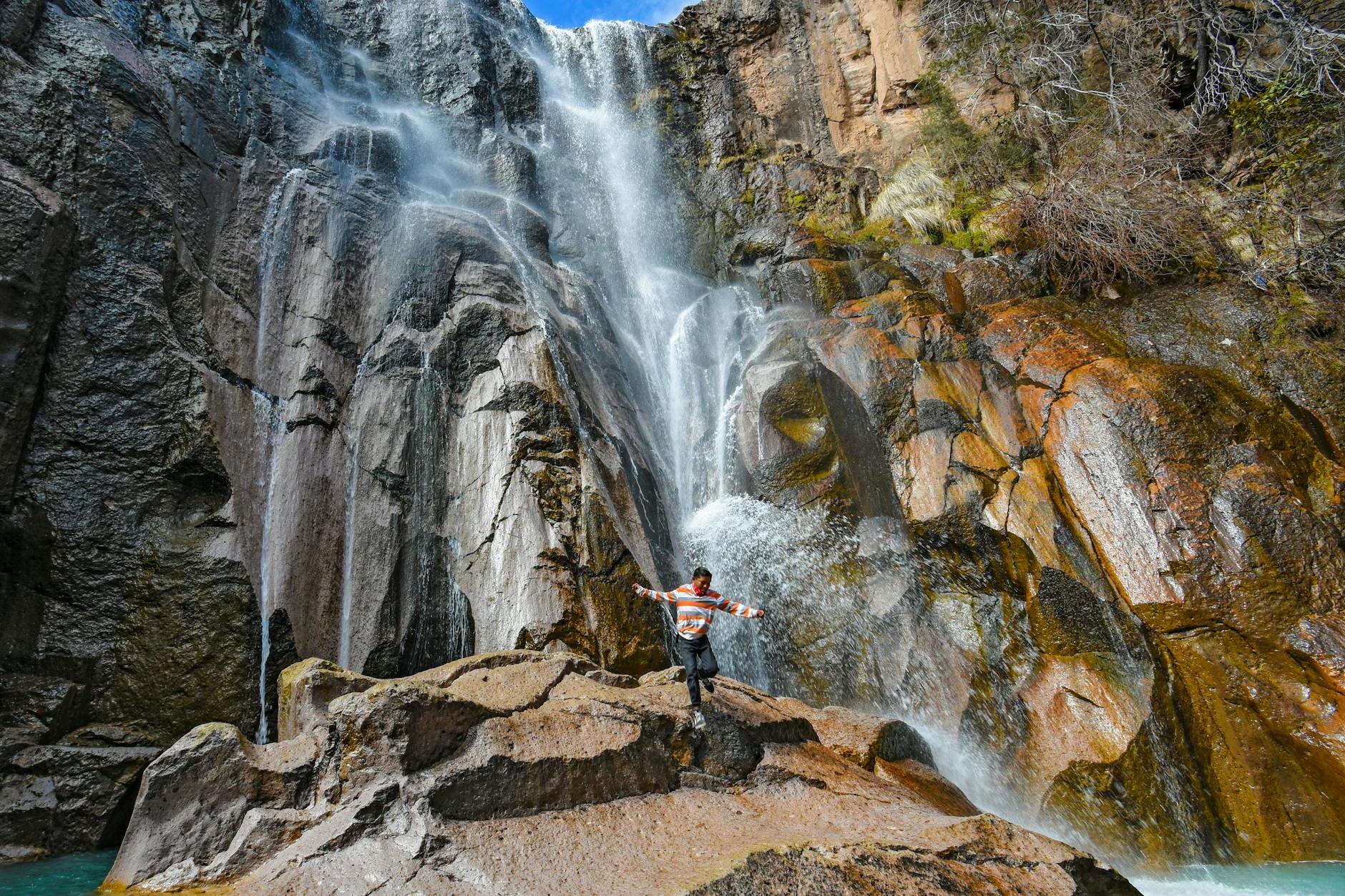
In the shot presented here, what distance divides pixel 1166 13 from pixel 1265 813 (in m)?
15.9

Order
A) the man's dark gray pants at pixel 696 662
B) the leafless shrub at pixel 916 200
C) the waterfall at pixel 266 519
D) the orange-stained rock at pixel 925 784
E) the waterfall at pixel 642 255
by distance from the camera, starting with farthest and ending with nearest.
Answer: the leafless shrub at pixel 916 200, the waterfall at pixel 642 255, the waterfall at pixel 266 519, the orange-stained rock at pixel 925 784, the man's dark gray pants at pixel 696 662

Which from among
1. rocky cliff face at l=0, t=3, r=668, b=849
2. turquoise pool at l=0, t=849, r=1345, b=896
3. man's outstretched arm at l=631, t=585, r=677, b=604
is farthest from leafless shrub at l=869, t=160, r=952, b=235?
man's outstretched arm at l=631, t=585, r=677, b=604

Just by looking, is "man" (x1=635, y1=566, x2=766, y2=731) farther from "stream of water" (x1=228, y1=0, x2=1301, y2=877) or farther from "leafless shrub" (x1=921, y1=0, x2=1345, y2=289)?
"leafless shrub" (x1=921, y1=0, x2=1345, y2=289)

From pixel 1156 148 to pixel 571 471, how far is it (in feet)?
45.5

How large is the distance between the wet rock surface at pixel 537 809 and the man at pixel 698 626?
0.23 metres

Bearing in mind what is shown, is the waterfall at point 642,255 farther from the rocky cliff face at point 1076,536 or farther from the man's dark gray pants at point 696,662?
the man's dark gray pants at point 696,662

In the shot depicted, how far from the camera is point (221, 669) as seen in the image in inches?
345

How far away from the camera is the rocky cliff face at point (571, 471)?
350 inches

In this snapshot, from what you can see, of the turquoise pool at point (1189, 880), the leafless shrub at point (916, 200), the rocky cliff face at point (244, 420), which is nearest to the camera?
the turquoise pool at point (1189, 880)

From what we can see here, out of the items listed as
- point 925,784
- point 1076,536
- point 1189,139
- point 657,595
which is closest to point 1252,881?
point 925,784

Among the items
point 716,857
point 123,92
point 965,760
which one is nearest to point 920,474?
point 965,760

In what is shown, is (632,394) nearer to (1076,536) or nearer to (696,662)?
(1076,536)

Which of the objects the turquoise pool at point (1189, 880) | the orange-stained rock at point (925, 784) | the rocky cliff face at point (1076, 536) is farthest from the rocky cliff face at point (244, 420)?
the rocky cliff face at point (1076, 536)

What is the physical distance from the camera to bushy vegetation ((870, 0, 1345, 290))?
42.9ft
